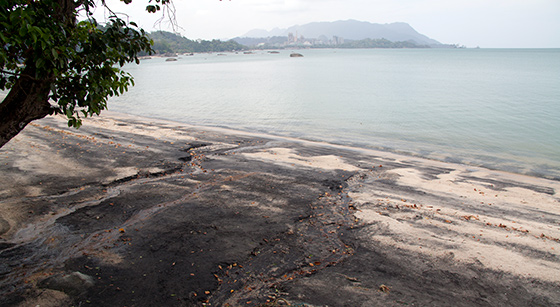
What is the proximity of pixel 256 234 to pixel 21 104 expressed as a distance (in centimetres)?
458

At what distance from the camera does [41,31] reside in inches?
167

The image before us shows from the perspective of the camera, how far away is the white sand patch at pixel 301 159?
13.8 metres

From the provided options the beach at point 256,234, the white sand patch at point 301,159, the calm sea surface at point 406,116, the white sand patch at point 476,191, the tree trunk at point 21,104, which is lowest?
the calm sea surface at point 406,116

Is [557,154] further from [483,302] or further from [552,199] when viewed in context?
[483,302]

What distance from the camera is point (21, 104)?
5.53 m

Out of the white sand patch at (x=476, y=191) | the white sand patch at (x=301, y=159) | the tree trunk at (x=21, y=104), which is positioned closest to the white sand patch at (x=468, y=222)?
the white sand patch at (x=476, y=191)

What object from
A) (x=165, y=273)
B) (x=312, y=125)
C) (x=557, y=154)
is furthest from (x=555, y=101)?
(x=165, y=273)

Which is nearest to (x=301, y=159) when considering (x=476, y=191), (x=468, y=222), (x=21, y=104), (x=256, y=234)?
(x=476, y=191)

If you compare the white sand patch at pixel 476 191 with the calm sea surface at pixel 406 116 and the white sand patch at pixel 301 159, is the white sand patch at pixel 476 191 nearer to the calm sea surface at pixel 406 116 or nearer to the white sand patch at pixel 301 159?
the white sand patch at pixel 301 159

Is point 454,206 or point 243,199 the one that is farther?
point 454,206

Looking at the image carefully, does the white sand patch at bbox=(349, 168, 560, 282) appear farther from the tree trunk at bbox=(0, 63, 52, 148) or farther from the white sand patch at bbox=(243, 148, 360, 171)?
the tree trunk at bbox=(0, 63, 52, 148)

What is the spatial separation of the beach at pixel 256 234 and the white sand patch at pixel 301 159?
0.36 metres

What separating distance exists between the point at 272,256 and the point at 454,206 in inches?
242

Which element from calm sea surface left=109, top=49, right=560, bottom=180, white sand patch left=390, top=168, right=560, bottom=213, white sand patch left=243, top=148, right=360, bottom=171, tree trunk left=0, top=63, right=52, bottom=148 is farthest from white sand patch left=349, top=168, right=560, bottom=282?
calm sea surface left=109, top=49, right=560, bottom=180
